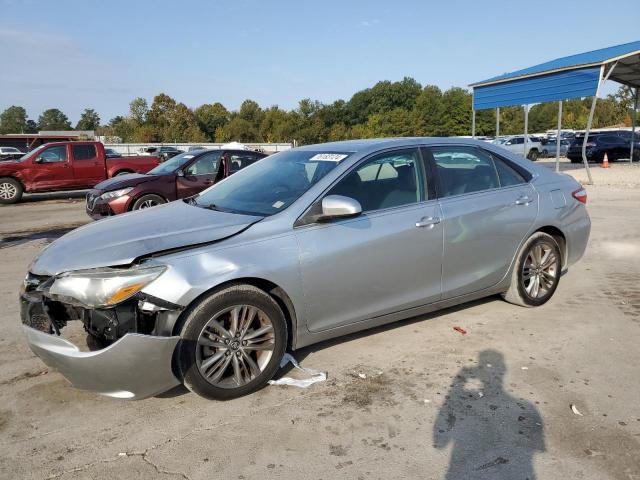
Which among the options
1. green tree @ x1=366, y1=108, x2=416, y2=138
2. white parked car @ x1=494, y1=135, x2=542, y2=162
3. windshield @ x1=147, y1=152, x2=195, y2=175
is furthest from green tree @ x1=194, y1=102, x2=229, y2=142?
windshield @ x1=147, y1=152, x2=195, y2=175

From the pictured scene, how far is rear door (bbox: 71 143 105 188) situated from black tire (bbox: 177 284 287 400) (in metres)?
14.6

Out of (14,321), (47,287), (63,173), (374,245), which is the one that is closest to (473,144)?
(374,245)

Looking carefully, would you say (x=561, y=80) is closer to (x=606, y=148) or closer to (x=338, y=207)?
(x=606, y=148)

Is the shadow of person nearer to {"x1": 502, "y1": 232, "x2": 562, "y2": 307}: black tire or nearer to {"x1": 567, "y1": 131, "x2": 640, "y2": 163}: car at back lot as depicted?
{"x1": 502, "y1": 232, "x2": 562, "y2": 307}: black tire

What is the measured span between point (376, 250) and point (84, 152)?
14921 millimetres

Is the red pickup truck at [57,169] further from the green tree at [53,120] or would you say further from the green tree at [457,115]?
A: the green tree at [53,120]

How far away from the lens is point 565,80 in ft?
60.3

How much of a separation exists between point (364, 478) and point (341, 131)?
A: 252 ft

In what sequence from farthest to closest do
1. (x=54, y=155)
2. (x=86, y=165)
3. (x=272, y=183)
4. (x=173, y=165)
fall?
(x=86, y=165) → (x=54, y=155) → (x=173, y=165) → (x=272, y=183)

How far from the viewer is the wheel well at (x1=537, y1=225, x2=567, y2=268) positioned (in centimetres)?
515

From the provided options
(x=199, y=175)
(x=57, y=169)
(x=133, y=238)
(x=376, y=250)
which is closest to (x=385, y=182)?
(x=376, y=250)

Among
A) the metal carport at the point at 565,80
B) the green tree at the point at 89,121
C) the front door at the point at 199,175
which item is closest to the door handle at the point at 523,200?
the front door at the point at 199,175

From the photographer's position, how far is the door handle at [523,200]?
4852 millimetres

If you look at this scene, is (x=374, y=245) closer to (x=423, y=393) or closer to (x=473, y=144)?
(x=423, y=393)
